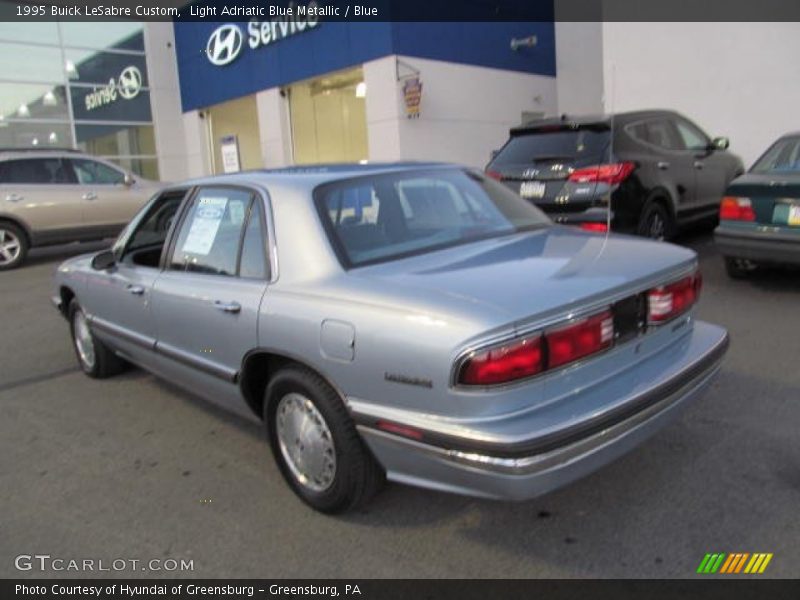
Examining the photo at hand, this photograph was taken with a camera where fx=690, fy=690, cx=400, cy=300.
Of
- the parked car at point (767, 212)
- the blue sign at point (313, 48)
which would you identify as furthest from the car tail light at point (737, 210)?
the blue sign at point (313, 48)

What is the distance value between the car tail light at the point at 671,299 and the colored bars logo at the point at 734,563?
3.05 ft

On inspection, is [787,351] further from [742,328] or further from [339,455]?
[339,455]

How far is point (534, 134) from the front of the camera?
7086mm

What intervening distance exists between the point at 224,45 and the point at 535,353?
1828 centimetres

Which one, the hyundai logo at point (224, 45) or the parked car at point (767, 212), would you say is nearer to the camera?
the parked car at point (767, 212)

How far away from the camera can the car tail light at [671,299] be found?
285 cm

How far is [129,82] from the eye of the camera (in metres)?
19.8

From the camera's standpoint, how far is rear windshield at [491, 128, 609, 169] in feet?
21.5

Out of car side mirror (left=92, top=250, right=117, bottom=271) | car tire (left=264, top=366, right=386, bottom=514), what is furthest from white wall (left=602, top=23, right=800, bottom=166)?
car tire (left=264, top=366, right=386, bottom=514)

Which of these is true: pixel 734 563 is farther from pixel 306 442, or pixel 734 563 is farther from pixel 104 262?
pixel 104 262

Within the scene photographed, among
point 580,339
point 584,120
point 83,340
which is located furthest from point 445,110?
point 580,339

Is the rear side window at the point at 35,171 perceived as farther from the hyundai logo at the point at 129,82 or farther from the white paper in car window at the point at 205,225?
the hyundai logo at the point at 129,82

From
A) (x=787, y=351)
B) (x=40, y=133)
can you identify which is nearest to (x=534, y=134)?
(x=787, y=351)

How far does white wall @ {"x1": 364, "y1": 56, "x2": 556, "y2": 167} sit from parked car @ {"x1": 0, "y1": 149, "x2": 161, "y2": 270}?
5.45 m
